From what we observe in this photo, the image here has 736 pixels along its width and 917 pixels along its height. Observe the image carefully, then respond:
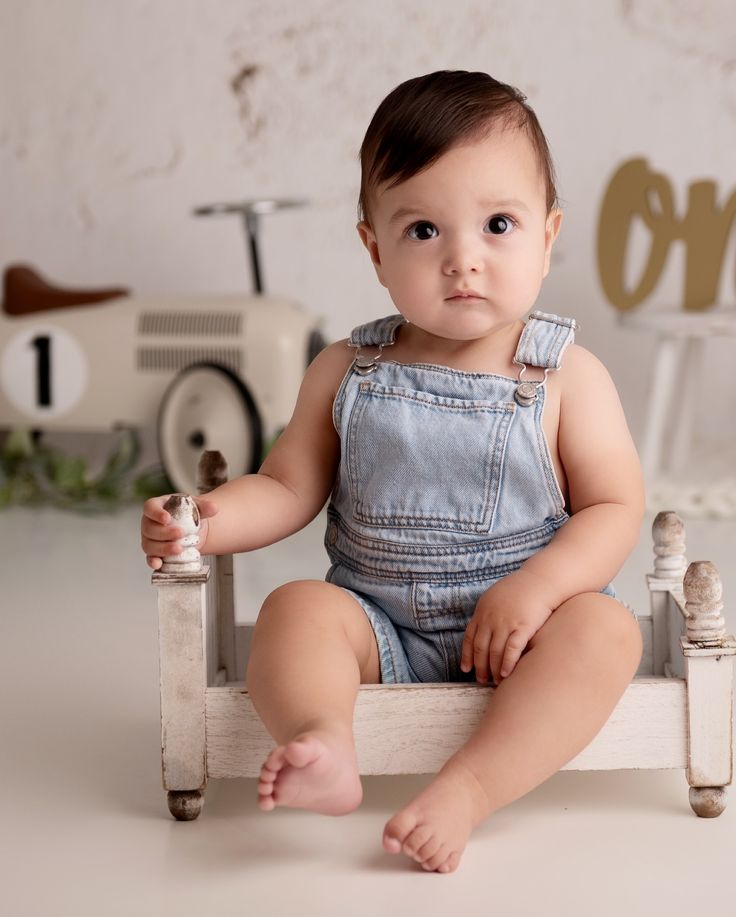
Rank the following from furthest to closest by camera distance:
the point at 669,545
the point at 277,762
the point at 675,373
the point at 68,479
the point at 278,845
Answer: the point at 675,373 → the point at 68,479 → the point at 669,545 → the point at 278,845 → the point at 277,762

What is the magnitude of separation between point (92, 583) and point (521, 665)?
106 centimetres

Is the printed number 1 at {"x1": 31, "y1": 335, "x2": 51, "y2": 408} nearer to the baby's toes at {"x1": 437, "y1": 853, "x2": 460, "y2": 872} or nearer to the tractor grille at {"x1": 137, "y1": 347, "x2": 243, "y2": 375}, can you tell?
the tractor grille at {"x1": 137, "y1": 347, "x2": 243, "y2": 375}

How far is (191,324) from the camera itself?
247cm

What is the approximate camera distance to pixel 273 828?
39.2 inches

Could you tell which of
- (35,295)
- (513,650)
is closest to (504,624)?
(513,650)

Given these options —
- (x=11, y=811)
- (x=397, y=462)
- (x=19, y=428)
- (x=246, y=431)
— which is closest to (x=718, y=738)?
(x=397, y=462)

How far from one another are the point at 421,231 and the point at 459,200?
0.04 meters

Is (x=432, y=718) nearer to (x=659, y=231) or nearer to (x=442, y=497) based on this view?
(x=442, y=497)

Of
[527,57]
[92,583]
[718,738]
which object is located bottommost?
[92,583]

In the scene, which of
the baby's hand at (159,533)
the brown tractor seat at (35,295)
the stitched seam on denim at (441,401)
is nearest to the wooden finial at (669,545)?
the stitched seam on denim at (441,401)

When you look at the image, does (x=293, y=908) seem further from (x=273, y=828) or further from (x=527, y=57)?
(x=527, y=57)

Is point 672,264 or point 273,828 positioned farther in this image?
point 672,264

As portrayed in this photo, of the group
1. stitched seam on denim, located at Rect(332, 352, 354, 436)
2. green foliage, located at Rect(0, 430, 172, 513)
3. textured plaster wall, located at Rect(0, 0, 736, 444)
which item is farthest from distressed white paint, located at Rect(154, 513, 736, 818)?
textured plaster wall, located at Rect(0, 0, 736, 444)

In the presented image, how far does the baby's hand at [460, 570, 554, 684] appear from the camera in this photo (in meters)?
0.97
